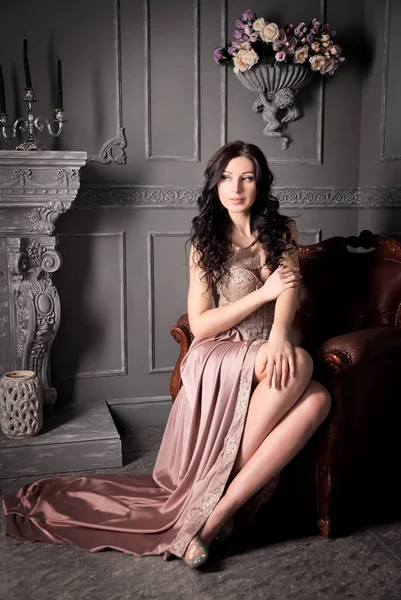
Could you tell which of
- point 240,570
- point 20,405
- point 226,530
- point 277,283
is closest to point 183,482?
point 226,530

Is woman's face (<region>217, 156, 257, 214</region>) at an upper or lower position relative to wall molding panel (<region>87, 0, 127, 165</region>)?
lower

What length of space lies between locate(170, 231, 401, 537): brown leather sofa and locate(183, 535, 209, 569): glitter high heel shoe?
0.47 m

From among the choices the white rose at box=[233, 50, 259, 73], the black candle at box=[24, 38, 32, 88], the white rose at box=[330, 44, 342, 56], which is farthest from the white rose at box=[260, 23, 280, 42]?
the black candle at box=[24, 38, 32, 88]

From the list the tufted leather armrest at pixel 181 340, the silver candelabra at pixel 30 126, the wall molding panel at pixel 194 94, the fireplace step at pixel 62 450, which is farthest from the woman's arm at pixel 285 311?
the silver candelabra at pixel 30 126

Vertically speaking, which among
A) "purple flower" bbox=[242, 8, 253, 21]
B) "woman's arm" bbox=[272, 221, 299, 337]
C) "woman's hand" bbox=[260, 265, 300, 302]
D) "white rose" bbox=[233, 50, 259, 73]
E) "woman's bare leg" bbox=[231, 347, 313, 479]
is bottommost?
"woman's bare leg" bbox=[231, 347, 313, 479]

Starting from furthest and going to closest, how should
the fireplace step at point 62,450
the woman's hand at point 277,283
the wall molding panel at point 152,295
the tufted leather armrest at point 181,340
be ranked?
1. the wall molding panel at point 152,295
2. the fireplace step at point 62,450
3. the tufted leather armrest at point 181,340
4. the woman's hand at point 277,283

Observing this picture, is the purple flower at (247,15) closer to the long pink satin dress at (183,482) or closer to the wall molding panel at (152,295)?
the wall molding panel at (152,295)

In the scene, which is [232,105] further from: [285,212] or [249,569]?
[249,569]

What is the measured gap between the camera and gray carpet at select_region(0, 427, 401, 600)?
202 cm

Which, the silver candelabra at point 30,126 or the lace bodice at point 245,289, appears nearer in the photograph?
the lace bodice at point 245,289

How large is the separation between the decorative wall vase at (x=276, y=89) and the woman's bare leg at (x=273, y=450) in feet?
6.15

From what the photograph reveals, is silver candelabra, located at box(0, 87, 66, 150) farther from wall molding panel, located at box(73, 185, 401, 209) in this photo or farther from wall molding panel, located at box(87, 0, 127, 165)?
wall molding panel, located at box(73, 185, 401, 209)

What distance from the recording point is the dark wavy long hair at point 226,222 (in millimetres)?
2492

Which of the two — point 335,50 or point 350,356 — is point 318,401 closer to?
point 350,356
